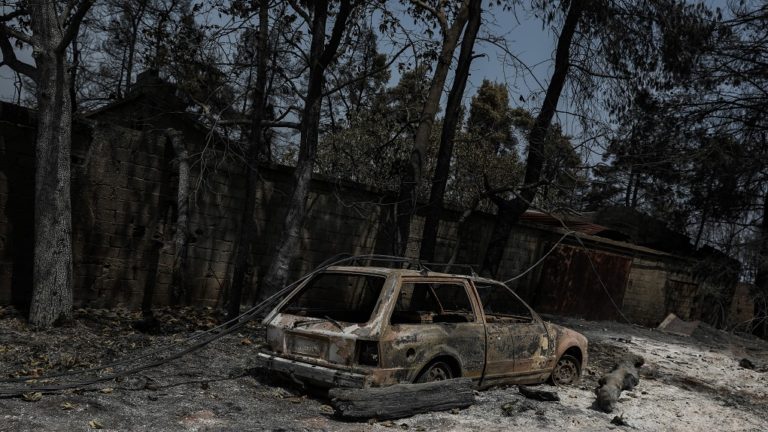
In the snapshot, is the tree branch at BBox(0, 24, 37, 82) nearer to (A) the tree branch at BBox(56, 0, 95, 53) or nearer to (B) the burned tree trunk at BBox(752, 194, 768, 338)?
(A) the tree branch at BBox(56, 0, 95, 53)

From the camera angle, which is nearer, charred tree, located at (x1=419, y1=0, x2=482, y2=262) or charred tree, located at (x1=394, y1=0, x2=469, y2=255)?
charred tree, located at (x1=394, y1=0, x2=469, y2=255)

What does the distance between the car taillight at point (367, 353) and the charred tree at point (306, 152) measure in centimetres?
474

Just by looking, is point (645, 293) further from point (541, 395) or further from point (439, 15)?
point (541, 395)

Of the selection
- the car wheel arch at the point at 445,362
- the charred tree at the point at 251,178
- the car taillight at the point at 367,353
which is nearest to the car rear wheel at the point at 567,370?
the car wheel arch at the point at 445,362

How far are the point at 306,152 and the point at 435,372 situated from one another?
5234 mm

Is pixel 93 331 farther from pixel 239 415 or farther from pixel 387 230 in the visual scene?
pixel 387 230

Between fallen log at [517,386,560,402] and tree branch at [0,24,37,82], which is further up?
tree branch at [0,24,37,82]

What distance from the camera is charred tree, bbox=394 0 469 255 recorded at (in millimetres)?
11609

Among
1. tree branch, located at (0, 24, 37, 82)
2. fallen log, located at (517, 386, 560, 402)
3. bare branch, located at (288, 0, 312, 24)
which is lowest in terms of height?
fallen log, located at (517, 386, 560, 402)

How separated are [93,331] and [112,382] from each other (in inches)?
96.5

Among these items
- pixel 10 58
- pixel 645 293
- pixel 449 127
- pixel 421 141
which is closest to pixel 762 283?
pixel 645 293

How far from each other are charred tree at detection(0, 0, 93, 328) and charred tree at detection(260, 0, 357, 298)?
10.6 ft

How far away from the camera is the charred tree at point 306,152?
1046 centimetres

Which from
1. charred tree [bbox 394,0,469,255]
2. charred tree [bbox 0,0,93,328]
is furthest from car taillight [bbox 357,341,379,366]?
charred tree [bbox 394,0,469,255]
